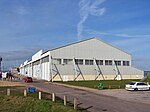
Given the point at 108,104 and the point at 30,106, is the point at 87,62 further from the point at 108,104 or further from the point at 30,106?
the point at 30,106

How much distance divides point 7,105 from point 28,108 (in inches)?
106

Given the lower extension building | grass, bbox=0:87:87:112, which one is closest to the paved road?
grass, bbox=0:87:87:112

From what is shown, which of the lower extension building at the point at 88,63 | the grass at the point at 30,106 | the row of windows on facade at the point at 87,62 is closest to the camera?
the grass at the point at 30,106

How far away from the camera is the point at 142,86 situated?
137 ft

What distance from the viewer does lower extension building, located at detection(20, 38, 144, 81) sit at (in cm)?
7231

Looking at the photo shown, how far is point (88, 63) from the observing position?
75.5 metres

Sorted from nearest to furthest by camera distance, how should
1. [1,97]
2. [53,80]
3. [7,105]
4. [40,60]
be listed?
[7,105] < [1,97] < [53,80] < [40,60]

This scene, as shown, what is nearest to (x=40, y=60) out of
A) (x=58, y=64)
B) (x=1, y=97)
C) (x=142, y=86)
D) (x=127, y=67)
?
(x=58, y=64)

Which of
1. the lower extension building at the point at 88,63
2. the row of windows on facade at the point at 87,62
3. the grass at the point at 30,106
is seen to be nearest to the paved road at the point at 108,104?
the grass at the point at 30,106

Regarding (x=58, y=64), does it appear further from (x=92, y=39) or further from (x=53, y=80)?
(x=92, y=39)

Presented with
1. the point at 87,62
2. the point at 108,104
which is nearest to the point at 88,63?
the point at 87,62

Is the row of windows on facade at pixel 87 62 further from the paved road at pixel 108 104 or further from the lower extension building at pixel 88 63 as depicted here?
the paved road at pixel 108 104

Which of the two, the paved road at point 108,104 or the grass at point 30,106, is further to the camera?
the paved road at point 108,104

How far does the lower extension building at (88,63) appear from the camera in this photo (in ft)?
237
